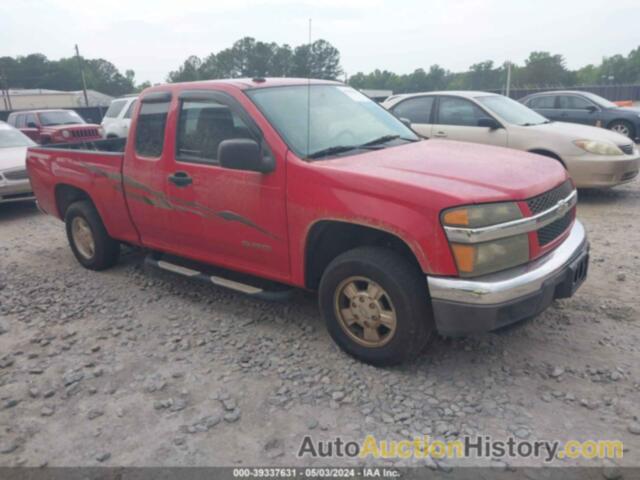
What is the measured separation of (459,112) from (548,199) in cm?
522

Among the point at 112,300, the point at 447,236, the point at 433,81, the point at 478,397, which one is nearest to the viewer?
the point at 447,236

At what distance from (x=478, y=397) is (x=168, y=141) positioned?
3078 mm

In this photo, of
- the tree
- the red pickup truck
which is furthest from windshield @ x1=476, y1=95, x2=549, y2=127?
the tree

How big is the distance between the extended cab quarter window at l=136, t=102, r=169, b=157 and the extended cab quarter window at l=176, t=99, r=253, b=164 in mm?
225

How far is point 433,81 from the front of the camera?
7525cm

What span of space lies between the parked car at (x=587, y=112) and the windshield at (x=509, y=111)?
5118 mm

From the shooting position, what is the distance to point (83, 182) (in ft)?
17.3

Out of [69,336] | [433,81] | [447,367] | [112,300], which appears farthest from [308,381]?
[433,81]

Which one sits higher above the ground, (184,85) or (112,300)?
(184,85)

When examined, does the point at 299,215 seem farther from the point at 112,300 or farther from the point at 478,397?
the point at 112,300

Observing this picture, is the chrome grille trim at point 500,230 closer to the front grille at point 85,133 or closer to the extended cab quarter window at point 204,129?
the extended cab quarter window at point 204,129

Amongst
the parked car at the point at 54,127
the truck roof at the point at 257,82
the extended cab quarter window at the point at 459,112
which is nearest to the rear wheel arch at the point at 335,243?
the truck roof at the point at 257,82

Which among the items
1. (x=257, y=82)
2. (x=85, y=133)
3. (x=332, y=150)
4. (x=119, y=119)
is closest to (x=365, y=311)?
(x=332, y=150)

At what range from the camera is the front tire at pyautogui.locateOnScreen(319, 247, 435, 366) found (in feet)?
10.3
